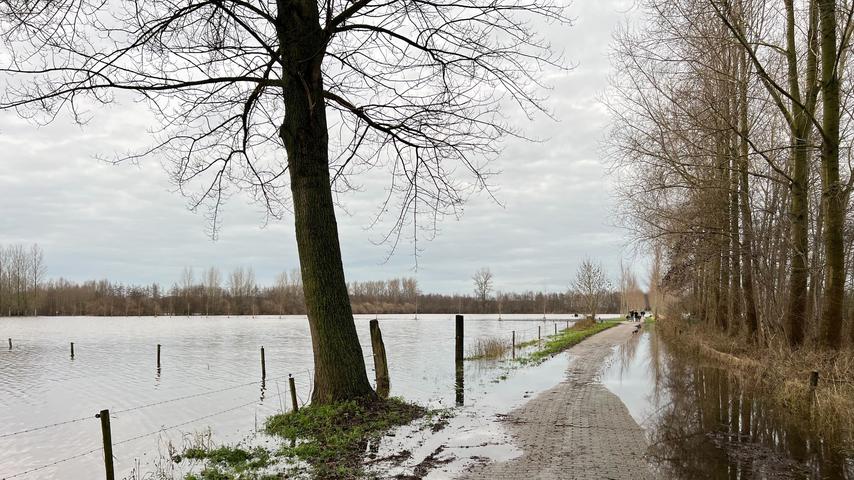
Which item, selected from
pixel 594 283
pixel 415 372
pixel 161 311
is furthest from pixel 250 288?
pixel 415 372

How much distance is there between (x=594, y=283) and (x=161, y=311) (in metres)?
96.5

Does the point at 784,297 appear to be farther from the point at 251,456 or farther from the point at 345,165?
the point at 251,456

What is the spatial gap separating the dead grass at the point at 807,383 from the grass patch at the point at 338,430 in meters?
6.01

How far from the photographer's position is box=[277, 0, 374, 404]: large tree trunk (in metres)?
9.46

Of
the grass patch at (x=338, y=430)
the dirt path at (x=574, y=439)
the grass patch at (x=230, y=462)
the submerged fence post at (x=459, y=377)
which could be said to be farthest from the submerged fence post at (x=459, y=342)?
the grass patch at (x=230, y=462)

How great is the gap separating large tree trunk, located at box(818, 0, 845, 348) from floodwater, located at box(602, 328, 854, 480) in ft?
6.89

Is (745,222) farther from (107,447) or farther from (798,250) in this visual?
(107,447)

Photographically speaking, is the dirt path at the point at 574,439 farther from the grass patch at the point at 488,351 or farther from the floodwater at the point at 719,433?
the grass patch at the point at 488,351

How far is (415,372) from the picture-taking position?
19.8 metres

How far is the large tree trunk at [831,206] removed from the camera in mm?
12047

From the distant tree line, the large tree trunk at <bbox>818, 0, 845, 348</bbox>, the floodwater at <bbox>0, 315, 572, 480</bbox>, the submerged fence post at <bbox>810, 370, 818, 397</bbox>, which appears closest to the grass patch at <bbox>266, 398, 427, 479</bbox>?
the floodwater at <bbox>0, 315, 572, 480</bbox>

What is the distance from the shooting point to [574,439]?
8.26 metres

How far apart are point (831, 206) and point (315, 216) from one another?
10.2 m

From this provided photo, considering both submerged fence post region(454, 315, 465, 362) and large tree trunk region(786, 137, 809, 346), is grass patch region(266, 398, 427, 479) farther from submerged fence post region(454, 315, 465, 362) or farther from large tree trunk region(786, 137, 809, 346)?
large tree trunk region(786, 137, 809, 346)
